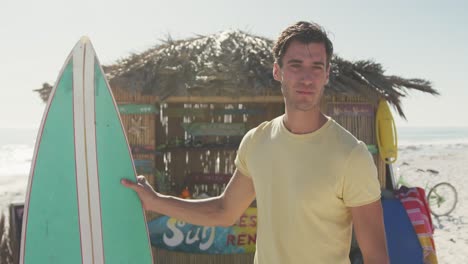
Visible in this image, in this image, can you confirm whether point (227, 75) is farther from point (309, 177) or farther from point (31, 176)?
point (309, 177)

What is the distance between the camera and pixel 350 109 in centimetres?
571

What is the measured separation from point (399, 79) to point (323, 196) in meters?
4.83

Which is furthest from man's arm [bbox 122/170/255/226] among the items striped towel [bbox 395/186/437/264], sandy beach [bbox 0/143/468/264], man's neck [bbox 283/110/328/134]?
striped towel [bbox 395/186/437/264]

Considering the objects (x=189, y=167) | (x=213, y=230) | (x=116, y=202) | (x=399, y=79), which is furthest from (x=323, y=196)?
(x=189, y=167)

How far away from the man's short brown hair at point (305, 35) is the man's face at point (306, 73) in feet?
0.04

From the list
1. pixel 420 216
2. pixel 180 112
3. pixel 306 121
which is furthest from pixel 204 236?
pixel 306 121

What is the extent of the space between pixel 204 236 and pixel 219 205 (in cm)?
386

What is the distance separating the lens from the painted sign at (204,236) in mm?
5602

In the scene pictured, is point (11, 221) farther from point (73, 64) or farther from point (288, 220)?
point (288, 220)

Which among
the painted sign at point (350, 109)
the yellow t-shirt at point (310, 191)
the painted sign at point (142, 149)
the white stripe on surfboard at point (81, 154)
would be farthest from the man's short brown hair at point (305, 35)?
the painted sign at point (142, 149)

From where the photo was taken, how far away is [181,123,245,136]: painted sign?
6883mm

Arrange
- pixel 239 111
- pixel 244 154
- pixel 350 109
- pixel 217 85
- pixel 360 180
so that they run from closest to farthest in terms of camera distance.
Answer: pixel 360 180 → pixel 244 154 → pixel 217 85 → pixel 350 109 → pixel 239 111

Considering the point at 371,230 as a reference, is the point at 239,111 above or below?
above

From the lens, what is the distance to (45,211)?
234 centimetres
